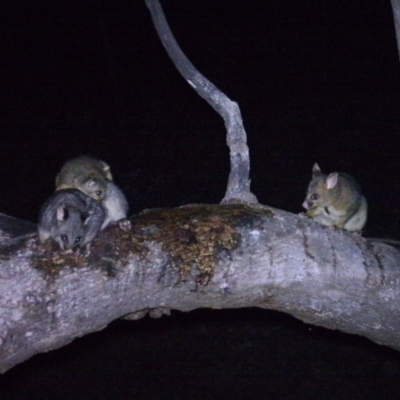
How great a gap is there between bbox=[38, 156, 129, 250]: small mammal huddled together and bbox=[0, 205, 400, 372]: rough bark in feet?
0.46

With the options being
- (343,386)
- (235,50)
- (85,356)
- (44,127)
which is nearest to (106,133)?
(44,127)

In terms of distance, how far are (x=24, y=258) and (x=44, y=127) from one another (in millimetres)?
8314

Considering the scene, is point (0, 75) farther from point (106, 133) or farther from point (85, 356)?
point (85, 356)

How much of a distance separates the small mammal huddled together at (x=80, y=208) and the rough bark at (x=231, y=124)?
0.68m

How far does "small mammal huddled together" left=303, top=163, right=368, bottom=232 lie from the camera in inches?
210

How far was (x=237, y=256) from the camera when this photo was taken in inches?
136

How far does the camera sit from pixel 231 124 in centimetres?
431

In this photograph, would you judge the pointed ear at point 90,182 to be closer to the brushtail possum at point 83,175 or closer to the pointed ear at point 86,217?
the brushtail possum at point 83,175

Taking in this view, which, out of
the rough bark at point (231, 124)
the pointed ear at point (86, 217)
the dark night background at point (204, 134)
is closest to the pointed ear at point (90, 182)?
the pointed ear at point (86, 217)

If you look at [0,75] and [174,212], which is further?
[0,75]

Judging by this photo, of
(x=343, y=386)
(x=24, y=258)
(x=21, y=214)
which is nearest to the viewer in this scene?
(x=24, y=258)

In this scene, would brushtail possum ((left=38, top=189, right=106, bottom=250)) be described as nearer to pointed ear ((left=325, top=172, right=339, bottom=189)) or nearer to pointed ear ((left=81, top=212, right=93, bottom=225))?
pointed ear ((left=81, top=212, right=93, bottom=225))

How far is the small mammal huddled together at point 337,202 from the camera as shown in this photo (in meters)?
5.33

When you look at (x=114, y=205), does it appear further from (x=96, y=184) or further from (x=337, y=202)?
(x=337, y=202)
